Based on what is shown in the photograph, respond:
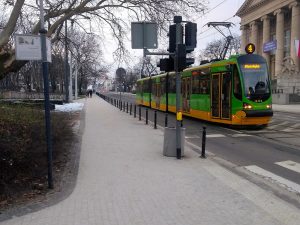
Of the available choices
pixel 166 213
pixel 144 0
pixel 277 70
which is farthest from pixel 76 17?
pixel 277 70

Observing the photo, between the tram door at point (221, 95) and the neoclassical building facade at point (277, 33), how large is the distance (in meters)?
40.4

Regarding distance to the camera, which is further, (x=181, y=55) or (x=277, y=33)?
(x=277, y=33)

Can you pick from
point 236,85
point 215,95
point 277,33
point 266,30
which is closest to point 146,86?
point 215,95

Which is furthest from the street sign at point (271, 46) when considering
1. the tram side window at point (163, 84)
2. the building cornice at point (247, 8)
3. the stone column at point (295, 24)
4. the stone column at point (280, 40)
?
the tram side window at point (163, 84)

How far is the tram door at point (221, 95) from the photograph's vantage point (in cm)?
1873

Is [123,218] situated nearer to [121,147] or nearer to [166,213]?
[166,213]

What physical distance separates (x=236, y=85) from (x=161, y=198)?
475 inches

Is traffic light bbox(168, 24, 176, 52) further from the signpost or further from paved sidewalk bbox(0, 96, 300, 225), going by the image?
the signpost

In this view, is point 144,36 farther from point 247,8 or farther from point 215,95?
point 247,8

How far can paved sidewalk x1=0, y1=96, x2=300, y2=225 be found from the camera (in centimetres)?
591

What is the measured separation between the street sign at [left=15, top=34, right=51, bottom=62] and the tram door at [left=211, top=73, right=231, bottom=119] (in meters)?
12.5

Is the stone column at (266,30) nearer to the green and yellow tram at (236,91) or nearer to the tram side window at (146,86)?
the tram side window at (146,86)

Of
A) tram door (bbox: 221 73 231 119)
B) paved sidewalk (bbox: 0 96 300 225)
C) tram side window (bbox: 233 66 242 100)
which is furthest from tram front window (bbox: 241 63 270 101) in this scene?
paved sidewalk (bbox: 0 96 300 225)

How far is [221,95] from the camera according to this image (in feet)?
63.1
